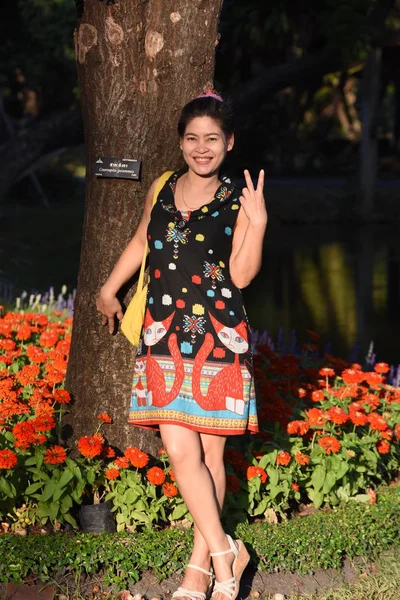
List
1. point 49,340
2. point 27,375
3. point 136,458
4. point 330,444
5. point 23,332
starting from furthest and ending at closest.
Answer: point 23,332 → point 49,340 → point 27,375 → point 330,444 → point 136,458

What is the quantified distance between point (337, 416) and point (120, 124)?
188cm

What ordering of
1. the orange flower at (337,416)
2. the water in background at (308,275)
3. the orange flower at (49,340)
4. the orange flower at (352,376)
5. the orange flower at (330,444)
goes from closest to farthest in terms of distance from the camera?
the orange flower at (330,444), the orange flower at (337,416), the orange flower at (352,376), the orange flower at (49,340), the water in background at (308,275)

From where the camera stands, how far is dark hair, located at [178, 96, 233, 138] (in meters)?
Result: 4.00

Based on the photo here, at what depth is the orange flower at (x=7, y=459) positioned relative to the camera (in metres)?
4.17

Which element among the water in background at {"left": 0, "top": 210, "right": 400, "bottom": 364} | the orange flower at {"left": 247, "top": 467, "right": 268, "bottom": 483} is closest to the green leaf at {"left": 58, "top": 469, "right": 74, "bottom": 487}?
the orange flower at {"left": 247, "top": 467, "right": 268, "bottom": 483}

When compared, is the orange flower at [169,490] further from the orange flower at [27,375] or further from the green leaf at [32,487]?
the orange flower at [27,375]

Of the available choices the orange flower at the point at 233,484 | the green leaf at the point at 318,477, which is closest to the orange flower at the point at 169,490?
the orange flower at the point at 233,484

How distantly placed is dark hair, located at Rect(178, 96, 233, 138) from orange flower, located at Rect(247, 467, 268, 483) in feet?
5.40

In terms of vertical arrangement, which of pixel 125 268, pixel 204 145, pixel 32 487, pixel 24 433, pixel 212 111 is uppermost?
pixel 212 111

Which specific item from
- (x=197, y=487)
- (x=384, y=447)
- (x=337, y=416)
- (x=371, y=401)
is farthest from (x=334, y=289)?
(x=197, y=487)

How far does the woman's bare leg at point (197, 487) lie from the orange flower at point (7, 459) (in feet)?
2.30

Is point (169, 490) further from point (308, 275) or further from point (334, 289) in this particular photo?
point (308, 275)

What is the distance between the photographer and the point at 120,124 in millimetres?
4781

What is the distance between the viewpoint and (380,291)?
1407 cm
